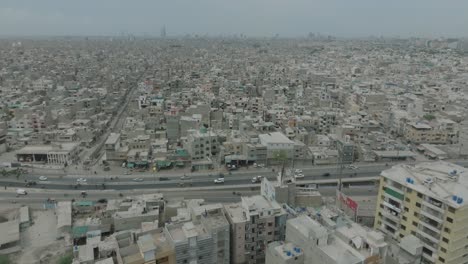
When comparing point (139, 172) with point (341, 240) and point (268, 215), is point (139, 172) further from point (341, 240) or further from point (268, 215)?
point (341, 240)

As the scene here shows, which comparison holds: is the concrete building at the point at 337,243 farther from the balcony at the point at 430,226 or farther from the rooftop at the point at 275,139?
the rooftop at the point at 275,139

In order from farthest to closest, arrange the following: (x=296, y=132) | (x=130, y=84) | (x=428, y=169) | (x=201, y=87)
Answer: (x=130, y=84)
(x=201, y=87)
(x=296, y=132)
(x=428, y=169)

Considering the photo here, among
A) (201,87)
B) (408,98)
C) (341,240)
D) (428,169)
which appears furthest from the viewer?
(201,87)

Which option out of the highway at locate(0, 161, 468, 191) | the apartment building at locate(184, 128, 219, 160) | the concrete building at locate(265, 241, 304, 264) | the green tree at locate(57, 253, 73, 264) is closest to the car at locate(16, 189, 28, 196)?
the highway at locate(0, 161, 468, 191)

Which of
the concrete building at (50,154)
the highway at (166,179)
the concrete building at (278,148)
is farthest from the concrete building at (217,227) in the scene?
the concrete building at (50,154)

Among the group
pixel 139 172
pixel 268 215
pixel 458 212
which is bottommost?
pixel 139 172

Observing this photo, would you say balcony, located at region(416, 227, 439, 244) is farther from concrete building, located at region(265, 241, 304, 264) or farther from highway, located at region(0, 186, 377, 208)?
highway, located at region(0, 186, 377, 208)

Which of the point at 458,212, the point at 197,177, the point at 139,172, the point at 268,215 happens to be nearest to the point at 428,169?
the point at 458,212

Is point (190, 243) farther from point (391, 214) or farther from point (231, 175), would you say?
point (231, 175)
